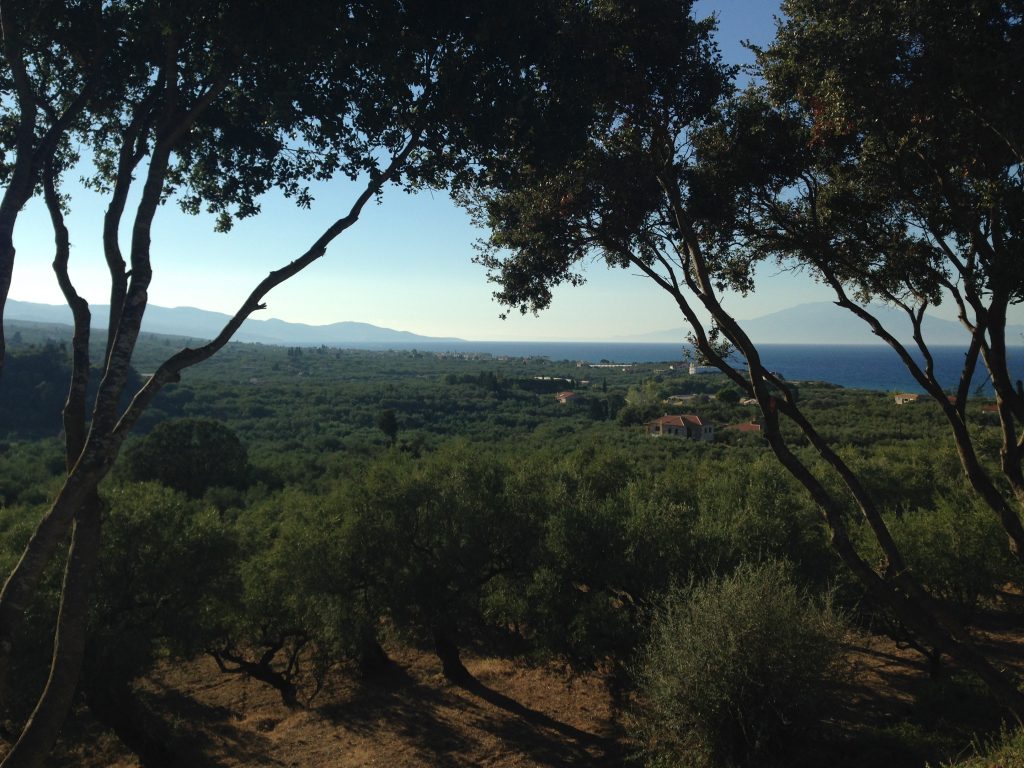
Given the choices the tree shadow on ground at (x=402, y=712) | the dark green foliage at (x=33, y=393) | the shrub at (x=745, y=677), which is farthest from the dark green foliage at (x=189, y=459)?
the shrub at (x=745, y=677)

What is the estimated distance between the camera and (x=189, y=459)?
3369cm

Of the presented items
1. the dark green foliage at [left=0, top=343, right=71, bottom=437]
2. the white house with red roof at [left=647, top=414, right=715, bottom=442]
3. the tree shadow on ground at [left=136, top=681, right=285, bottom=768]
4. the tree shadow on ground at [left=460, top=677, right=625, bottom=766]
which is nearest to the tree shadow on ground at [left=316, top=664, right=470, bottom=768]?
the tree shadow on ground at [left=460, top=677, right=625, bottom=766]

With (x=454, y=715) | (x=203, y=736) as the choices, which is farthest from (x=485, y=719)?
(x=203, y=736)

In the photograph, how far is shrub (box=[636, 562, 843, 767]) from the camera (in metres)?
7.49

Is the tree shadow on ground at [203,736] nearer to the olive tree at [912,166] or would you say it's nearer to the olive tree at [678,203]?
the olive tree at [678,203]

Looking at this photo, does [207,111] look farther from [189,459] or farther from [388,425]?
[388,425]

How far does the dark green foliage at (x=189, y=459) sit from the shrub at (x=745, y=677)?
3105cm

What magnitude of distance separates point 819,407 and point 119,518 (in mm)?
61328

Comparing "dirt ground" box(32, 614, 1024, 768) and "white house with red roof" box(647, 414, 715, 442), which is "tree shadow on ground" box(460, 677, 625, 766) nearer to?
"dirt ground" box(32, 614, 1024, 768)

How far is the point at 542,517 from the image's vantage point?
13742mm

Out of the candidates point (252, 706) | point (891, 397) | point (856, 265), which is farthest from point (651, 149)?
point (891, 397)

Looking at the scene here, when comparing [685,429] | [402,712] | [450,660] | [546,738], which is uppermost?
[685,429]

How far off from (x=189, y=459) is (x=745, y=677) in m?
33.3

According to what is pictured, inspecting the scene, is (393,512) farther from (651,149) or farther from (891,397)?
(891,397)
